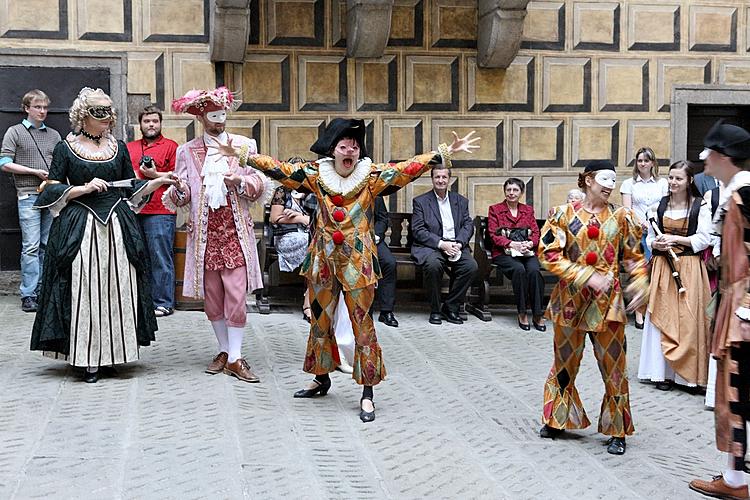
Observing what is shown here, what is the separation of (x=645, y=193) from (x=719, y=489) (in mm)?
4972

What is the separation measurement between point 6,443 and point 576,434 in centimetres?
301

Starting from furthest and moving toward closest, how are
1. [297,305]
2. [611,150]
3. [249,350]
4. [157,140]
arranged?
[611,150] → [297,305] → [157,140] → [249,350]

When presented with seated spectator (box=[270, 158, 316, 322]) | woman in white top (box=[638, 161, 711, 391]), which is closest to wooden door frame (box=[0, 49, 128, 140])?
seated spectator (box=[270, 158, 316, 322])

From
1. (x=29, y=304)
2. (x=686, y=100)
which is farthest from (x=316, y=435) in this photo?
(x=686, y=100)

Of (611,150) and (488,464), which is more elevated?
(611,150)

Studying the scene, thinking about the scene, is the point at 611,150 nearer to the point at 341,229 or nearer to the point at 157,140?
the point at 157,140

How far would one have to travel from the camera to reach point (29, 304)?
28.1 feet

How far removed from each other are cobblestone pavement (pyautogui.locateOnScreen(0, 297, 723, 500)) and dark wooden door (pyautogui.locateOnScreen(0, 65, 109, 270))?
2.03 m

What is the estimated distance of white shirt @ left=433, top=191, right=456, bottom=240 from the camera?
9102mm

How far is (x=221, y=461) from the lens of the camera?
466 centimetres

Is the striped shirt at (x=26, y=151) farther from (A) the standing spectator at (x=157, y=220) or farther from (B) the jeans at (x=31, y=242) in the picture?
(A) the standing spectator at (x=157, y=220)

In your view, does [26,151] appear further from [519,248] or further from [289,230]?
[519,248]

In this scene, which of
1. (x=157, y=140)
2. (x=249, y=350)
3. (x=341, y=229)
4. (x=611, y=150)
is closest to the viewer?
(x=341, y=229)

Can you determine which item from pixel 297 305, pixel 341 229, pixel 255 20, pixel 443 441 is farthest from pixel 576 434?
pixel 255 20
